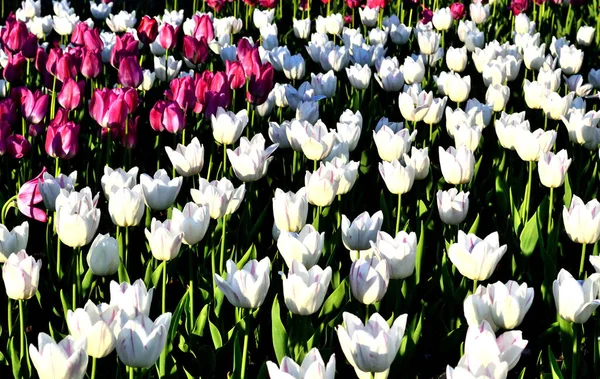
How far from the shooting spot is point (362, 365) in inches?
65.0

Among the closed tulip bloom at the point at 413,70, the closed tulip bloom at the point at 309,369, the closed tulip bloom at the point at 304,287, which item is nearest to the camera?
the closed tulip bloom at the point at 309,369

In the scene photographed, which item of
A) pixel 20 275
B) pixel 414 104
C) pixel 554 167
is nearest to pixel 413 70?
pixel 414 104

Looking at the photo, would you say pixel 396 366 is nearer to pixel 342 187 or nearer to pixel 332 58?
pixel 342 187

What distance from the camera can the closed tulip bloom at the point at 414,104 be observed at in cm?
346

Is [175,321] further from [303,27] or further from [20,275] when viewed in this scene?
[303,27]

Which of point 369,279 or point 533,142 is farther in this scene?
point 533,142

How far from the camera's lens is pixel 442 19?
207 inches

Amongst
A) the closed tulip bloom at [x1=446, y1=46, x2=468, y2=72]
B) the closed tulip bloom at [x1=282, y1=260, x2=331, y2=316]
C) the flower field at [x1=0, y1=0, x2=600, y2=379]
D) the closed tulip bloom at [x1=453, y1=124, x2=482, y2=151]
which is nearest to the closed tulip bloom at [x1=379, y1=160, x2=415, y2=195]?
the flower field at [x1=0, y1=0, x2=600, y2=379]

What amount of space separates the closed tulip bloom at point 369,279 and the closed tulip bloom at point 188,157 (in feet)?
3.31

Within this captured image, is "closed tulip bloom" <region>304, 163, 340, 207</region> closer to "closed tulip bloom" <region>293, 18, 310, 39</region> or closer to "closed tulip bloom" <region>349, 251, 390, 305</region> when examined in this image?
"closed tulip bloom" <region>349, 251, 390, 305</region>

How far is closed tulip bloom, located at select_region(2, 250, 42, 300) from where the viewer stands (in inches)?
75.4

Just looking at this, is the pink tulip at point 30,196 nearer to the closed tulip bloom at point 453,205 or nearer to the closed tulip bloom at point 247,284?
the closed tulip bloom at point 247,284

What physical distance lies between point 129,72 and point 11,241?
1534 mm

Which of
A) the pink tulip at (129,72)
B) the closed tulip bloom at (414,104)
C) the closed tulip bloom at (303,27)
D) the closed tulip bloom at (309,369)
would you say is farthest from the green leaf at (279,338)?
the closed tulip bloom at (303,27)
